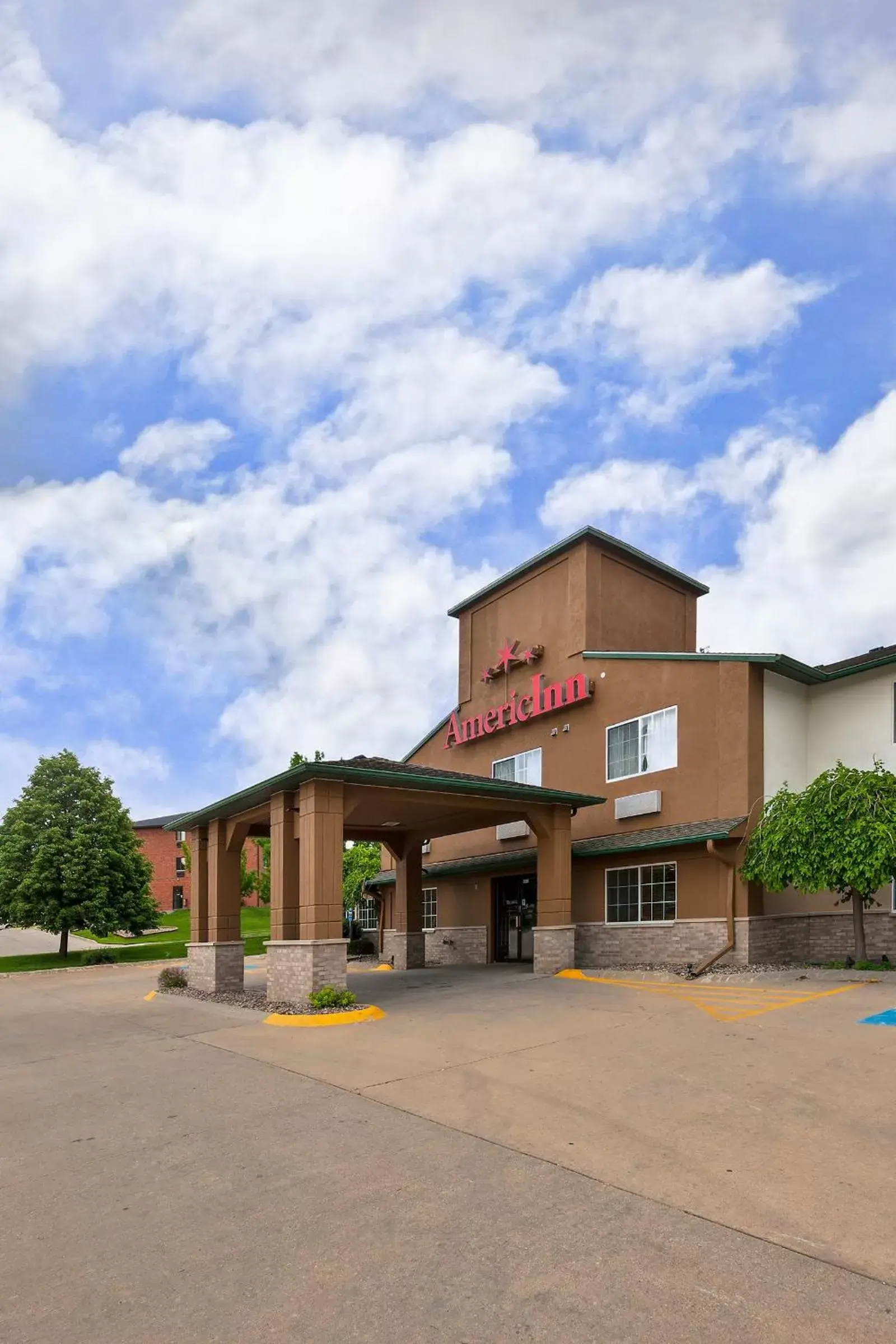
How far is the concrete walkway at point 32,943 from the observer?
157 ft

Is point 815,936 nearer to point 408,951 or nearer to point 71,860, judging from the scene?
point 408,951

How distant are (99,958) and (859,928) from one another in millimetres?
30566

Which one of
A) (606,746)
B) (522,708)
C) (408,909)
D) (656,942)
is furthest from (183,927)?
(656,942)

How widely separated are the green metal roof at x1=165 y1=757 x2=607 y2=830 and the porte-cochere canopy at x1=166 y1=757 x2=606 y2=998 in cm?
3

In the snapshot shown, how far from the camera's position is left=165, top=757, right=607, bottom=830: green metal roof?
16.8 metres

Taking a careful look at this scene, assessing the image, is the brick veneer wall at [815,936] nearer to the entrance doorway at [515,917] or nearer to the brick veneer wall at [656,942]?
the brick veneer wall at [656,942]

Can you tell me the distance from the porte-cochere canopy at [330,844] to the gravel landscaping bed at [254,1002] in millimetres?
249

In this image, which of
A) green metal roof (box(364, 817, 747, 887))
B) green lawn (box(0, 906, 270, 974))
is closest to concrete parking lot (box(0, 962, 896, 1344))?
green metal roof (box(364, 817, 747, 887))

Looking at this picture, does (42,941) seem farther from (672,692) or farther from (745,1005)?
(745,1005)

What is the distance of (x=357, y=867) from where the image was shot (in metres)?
46.5

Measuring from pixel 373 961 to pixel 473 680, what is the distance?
10393 millimetres

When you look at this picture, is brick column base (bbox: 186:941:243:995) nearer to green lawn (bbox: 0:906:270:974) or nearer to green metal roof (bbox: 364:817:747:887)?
green lawn (bbox: 0:906:270:974)


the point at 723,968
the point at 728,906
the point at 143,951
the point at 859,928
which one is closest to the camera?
the point at 859,928

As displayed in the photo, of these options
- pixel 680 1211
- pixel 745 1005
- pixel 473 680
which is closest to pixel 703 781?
pixel 745 1005
